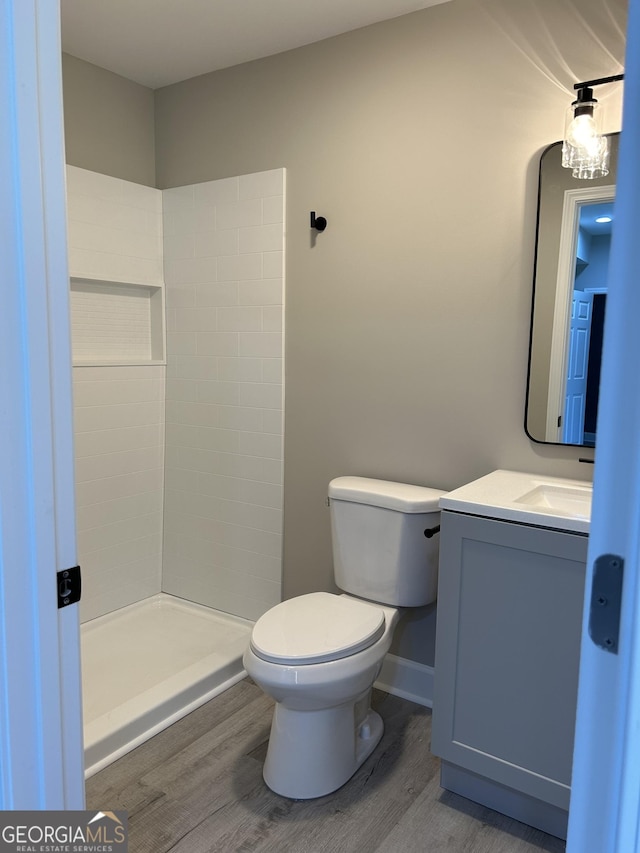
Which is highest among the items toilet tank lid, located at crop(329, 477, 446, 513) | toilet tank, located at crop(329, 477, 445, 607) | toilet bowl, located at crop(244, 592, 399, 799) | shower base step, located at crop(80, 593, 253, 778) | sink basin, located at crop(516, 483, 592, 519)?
sink basin, located at crop(516, 483, 592, 519)

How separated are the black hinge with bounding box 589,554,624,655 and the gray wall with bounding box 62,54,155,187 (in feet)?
8.78

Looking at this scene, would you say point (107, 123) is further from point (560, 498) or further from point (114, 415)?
point (560, 498)

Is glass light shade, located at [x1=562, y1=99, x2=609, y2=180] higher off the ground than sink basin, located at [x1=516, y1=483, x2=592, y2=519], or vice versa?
glass light shade, located at [x1=562, y1=99, x2=609, y2=180]

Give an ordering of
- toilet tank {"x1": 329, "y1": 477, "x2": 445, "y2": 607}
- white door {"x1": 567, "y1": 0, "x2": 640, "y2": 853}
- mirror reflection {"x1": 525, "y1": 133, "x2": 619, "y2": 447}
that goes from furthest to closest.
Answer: toilet tank {"x1": 329, "y1": 477, "x2": 445, "y2": 607} → mirror reflection {"x1": 525, "y1": 133, "x2": 619, "y2": 447} → white door {"x1": 567, "y1": 0, "x2": 640, "y2": 853}

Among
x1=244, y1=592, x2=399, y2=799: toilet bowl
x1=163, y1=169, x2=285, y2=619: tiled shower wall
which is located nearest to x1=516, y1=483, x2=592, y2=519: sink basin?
x1=244, y1=592, x2=399, y2=799: toilet bowl

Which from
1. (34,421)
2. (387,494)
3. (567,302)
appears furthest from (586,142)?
(34,421)

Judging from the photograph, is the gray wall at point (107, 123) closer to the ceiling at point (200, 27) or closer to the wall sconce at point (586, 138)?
the ceiling at point (200, 27)

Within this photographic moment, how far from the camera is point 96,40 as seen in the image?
97.2 inches

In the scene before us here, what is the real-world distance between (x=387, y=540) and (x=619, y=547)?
1.65 m

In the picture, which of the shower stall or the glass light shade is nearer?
the glass light shade

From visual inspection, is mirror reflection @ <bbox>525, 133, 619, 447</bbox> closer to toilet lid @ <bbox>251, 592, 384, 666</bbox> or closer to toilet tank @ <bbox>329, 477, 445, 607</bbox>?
toilet tank @ <bbox>329, 477, 445, 607</bbox>

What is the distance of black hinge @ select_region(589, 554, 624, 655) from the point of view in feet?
1.98

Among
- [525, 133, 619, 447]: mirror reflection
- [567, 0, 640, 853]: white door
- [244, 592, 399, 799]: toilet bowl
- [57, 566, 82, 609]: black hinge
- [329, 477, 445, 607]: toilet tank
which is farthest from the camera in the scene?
[329, 477, 445, 607]: toilet tank

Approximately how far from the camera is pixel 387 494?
7.26 feet
